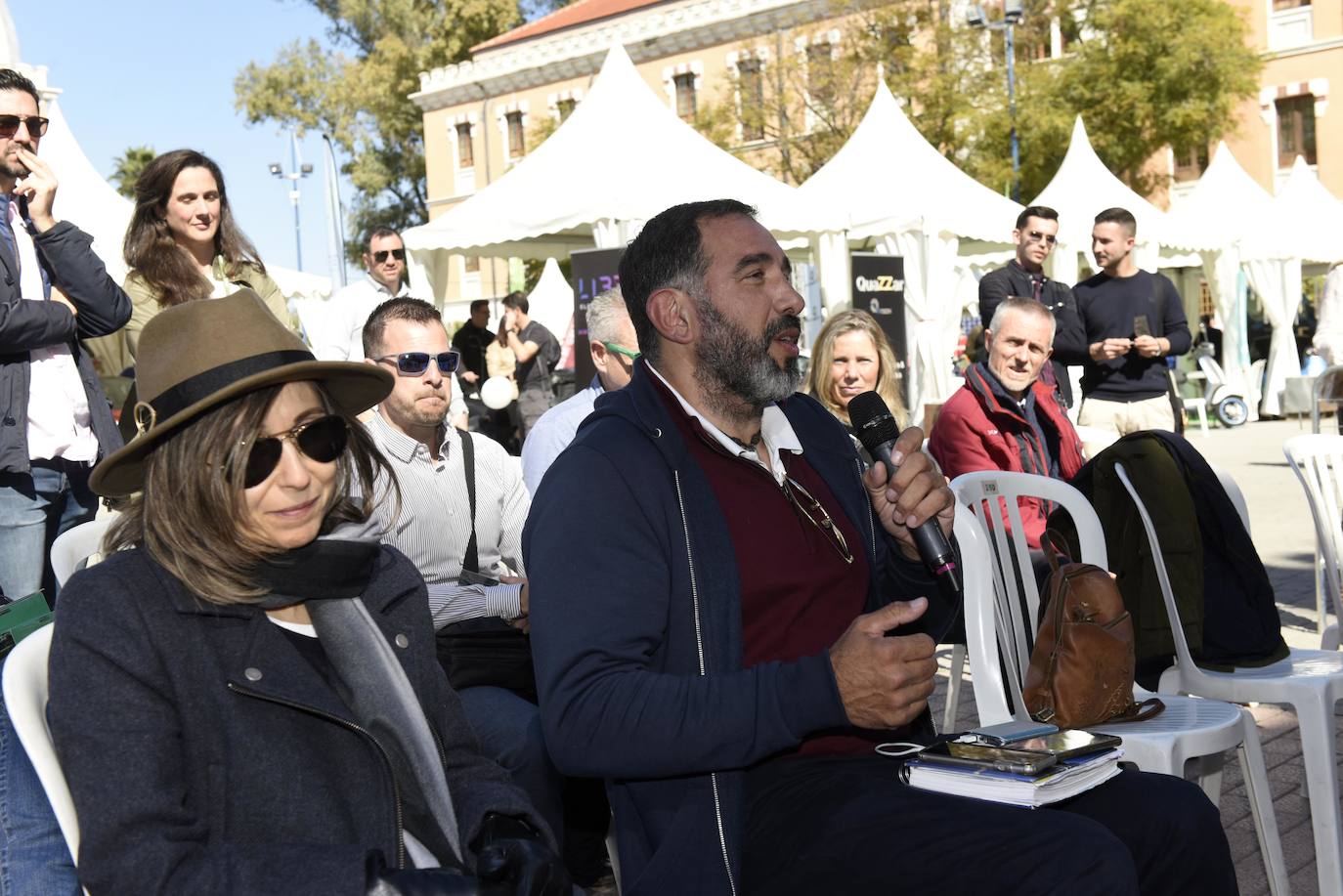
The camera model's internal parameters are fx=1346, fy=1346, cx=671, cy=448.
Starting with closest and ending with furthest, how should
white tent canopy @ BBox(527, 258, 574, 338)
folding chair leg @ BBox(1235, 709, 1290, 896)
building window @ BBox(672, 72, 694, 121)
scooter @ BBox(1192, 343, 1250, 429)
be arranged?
folding chair leg @ BBox(1235, 709, 1290, 896) → scooter @ BBox(1192, 343, 1250, 429) → white tent canopy @ BBox(527, 258, 574, 338) → building window @ BBox(672, 72, 694, 121)

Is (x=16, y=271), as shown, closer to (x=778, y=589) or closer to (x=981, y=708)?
(x=778, y=589)

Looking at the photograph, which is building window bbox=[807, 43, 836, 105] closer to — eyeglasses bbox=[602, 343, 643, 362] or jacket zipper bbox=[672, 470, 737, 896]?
eyeglasses bbox=[602, 343, 643, 362]

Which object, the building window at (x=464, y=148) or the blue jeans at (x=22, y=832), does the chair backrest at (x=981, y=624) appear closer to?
the blue jeans at (x=22, y=832)

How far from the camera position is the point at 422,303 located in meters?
4.72

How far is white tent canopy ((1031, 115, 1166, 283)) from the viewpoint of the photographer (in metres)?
19.2

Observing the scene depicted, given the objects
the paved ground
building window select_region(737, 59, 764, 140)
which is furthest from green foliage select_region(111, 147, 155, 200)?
the paved ground

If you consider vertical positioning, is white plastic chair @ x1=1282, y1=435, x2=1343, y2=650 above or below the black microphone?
below

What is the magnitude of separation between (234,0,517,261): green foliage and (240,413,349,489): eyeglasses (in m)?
47.5

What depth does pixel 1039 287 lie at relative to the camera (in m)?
7.90

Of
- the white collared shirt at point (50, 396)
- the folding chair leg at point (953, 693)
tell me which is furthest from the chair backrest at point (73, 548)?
the folding chair leg at point (953, 693)

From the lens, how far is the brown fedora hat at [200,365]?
2.23 m

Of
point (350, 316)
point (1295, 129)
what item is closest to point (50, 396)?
point (350, 316)

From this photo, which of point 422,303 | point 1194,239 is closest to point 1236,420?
point 1194,239

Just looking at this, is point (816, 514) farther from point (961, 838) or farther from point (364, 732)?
point (364, 732)
